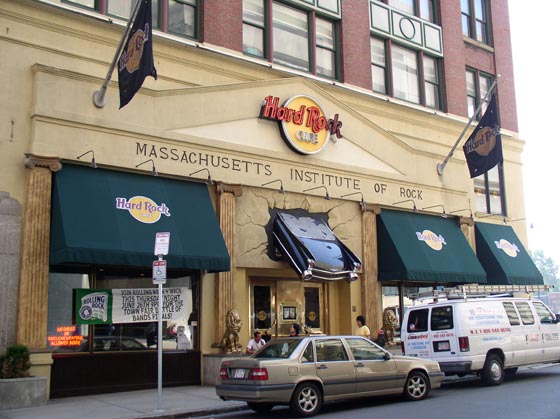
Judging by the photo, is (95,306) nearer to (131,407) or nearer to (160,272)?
(131,407)

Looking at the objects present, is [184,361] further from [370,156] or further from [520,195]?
[520,195]

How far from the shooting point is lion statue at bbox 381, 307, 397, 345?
19648 millimetres

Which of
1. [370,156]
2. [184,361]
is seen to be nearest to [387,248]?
[370,156]

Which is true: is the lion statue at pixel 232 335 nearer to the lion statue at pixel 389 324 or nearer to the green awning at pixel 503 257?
the lion statue at pixel 389 324

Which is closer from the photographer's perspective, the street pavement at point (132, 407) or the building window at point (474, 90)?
the street pavement at point (132, 407)

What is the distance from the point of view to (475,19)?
27766mm

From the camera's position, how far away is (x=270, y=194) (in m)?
18.3

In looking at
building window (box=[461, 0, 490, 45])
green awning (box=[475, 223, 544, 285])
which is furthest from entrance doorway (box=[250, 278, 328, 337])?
building window (box=[461, 0, 490, 45])

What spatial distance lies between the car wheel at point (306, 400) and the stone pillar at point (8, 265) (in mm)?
6327

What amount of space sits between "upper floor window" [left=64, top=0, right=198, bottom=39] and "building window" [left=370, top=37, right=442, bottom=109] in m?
7.61

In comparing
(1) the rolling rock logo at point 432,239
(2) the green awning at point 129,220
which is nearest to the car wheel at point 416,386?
(2) the green awning at point 129,220

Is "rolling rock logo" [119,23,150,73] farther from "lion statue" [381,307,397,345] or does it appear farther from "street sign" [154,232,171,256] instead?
"lion statue" [381,307,397,345]

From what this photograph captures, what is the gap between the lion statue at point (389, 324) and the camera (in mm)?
19648

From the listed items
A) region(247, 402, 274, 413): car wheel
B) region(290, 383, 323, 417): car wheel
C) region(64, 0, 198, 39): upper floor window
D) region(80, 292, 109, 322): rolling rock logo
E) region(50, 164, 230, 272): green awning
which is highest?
region(64, 0, 198, 39): upper floor window
